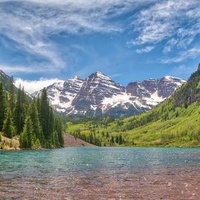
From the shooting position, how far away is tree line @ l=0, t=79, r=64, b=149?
136 m

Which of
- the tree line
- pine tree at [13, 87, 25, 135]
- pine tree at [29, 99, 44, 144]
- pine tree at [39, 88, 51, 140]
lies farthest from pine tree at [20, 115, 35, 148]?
pine tree at [39, 88, 51, 140]

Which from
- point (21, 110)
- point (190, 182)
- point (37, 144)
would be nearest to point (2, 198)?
point (190, 182)

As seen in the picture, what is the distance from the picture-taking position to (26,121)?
140 metres

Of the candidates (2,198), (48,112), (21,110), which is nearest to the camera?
(2,198)

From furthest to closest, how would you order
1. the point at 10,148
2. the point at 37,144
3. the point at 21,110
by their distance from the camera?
the point at 21,110 → the point at 37,144 → the point at 10,148

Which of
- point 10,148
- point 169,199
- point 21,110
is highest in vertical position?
point 21,110

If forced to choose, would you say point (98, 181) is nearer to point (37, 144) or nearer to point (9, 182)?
point (9, 182)

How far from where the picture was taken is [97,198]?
24453 millimetres

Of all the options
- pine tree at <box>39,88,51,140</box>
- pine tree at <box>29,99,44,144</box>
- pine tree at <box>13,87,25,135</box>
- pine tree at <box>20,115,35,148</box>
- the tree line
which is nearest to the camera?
pine tree at <box>20,115,35,148</box>

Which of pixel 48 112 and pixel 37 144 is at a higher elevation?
pixel 48 112

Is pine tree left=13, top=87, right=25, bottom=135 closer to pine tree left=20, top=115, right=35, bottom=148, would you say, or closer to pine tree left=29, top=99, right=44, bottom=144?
pine tree left=29, top=99, right=44, bottom=144

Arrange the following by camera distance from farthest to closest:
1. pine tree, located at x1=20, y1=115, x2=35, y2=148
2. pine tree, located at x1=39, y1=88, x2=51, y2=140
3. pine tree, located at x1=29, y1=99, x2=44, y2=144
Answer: pine tree, located at x1=39, y1=88, x2=51, y2=140 < pine tree, located at x1=29, y1=99, x2=44, y2=144 < pine tree, located at x1=20, y1=115, x2=35, y2=148

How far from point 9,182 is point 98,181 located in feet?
30.1

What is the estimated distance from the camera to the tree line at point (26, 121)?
135875mm
